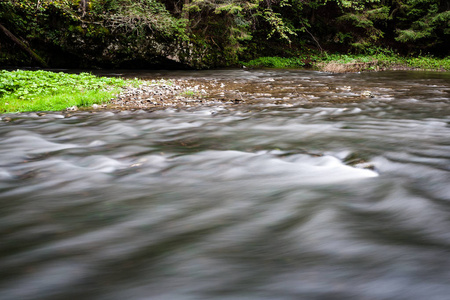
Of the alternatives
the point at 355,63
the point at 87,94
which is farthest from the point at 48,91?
the point at 355,63

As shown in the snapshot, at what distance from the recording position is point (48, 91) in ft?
28.5

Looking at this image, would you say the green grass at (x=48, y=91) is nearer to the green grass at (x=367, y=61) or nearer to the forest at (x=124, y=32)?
the forest at (x=124, y=32)

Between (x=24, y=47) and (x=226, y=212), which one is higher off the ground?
(x=24, y=47)

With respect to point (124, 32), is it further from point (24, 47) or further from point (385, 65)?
point (385, 65)

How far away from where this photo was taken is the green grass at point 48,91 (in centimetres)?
768

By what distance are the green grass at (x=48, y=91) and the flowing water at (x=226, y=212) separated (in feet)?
7.57

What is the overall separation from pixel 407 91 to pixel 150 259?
35.3 ft

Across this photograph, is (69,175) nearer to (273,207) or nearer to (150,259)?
(150,259)

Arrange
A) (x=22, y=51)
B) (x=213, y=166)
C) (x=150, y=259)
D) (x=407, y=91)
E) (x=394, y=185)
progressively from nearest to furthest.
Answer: (x=150, y=259), (x=394, y=185), (x=213, y=166), (x=407, y=91), (x=22, y=51)

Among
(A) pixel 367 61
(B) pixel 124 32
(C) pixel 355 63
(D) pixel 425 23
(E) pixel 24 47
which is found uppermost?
(D) pixel 425 23

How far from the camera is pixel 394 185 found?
3.06 m

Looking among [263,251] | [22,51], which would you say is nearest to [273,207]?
[263,251]

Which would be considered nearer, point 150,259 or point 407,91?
point 150,259

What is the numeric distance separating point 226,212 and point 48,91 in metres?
7.88
